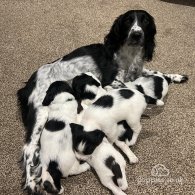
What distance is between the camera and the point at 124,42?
2.80 meters

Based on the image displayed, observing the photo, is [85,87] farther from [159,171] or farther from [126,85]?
[159,171]

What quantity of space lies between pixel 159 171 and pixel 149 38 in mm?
1092

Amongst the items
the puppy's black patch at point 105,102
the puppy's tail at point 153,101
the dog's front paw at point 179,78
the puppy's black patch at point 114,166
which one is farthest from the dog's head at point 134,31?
the puppy's black patch at point 114,166

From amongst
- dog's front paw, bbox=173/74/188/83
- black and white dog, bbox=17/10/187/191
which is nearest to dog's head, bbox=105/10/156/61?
black and white dog, bbox=17/10/187/191

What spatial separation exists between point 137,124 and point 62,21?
5.89ft

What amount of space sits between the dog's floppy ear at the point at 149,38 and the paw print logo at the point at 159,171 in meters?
0.99

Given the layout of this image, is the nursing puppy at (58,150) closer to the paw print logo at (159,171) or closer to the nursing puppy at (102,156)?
the nursing puppy at (102,156)

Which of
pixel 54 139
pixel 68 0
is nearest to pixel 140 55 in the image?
pixel 54 139

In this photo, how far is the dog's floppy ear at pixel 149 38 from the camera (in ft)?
9.07

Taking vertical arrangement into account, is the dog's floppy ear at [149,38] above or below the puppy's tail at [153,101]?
above

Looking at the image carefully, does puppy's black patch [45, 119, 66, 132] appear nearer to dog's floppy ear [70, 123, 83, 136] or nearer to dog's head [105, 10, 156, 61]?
dog's floppy ear [70, 123, 83, 136]

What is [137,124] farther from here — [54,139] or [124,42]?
[124,42]

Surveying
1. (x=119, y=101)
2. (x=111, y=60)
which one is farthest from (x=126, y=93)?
(x=111, y=60)

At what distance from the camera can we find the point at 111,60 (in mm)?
2822
